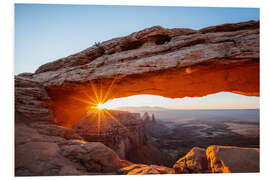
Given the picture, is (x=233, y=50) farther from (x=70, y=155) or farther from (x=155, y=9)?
(x=70, y=155)

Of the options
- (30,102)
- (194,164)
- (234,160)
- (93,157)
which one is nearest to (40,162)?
(93,157)

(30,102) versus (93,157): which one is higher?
(30,102)

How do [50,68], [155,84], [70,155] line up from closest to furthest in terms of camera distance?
[70,155], [155,84], [50,68]

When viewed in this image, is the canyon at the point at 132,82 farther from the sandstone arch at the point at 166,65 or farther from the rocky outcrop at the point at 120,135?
the rocky outcrop at the point at 120,135

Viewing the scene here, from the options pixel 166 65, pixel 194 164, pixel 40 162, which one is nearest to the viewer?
pixel 40 162

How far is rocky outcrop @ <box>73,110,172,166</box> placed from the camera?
13.3 metres

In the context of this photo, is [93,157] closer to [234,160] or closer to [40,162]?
[40,162]

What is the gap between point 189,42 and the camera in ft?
14.1

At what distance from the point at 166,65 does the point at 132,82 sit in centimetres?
179

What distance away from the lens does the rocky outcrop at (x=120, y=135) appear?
525 inches

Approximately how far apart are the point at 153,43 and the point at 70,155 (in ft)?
18.4

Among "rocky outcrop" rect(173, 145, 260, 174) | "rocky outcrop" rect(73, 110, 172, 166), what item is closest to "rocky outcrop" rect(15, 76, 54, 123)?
"rocky outcrop" rect(173, 145, 260, 174)

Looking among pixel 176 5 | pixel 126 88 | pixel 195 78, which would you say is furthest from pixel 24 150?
pixel 176 5

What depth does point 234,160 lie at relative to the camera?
11.1ft
